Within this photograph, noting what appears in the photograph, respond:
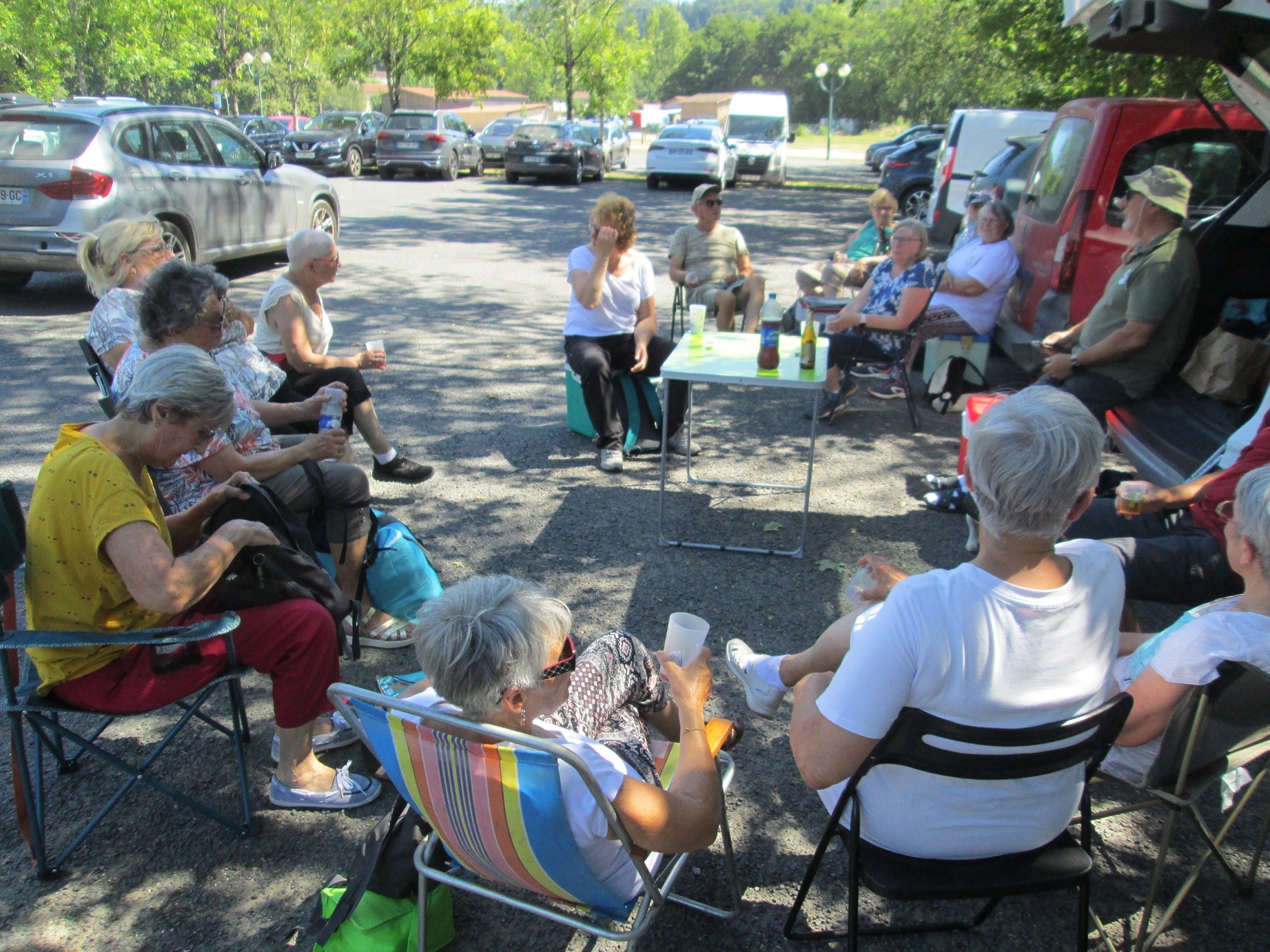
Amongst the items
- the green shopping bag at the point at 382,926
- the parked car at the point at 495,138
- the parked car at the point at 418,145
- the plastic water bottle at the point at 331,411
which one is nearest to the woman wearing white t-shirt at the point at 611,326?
the plastic water bottle at the point at 331,411

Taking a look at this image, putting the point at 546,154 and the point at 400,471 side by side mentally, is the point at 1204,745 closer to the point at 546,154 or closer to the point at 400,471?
the point at 400,471

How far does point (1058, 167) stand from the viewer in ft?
20.3

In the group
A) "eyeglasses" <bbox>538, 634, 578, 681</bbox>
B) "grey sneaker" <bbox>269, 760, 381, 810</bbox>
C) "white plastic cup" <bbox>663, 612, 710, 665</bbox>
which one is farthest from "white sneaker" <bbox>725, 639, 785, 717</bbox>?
"grey sneaker" <bbox>269, 760, 381, 810</bbox>

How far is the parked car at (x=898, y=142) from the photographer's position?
21422 millimetres

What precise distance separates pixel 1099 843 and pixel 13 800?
3.02m

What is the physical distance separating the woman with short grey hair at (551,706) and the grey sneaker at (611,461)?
3024 millimetres

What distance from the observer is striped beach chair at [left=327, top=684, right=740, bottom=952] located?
1.60 metres

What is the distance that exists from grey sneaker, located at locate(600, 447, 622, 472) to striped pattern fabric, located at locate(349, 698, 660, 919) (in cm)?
321

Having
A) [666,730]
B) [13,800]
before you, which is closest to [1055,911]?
[666,730]

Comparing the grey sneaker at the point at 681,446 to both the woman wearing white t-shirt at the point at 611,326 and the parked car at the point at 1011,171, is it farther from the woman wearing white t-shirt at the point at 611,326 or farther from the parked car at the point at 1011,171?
the parked car at the point at 1011,171

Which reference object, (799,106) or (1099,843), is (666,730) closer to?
(1099,843)

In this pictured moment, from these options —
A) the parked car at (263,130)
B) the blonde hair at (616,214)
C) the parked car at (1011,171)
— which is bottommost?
the blonde hair at (616,214)

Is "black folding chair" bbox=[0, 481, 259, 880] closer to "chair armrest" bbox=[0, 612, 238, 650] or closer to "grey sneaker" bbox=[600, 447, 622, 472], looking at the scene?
"chair armrest" bbox=[0, 612, 238, 650]

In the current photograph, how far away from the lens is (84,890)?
7.47 ft
